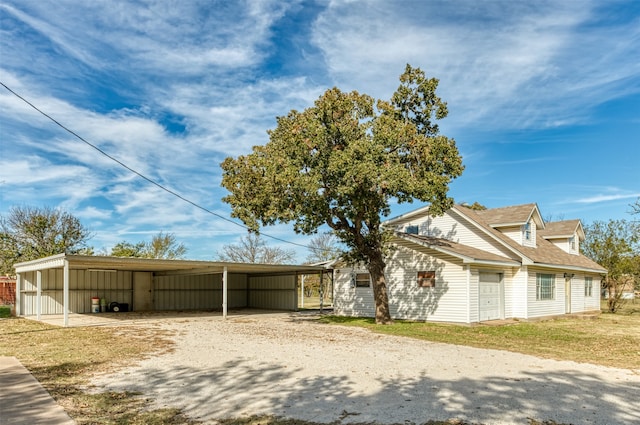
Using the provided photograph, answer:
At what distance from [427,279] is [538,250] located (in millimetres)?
7597

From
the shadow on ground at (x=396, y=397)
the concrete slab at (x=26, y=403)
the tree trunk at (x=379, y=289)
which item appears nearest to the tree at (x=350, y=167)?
the tree trunk at (x=379, y=289)

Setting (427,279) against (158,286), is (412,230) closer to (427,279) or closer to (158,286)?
(427,279)

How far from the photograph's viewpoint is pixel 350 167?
46.3ft

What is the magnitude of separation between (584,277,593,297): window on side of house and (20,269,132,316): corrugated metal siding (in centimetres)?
2601

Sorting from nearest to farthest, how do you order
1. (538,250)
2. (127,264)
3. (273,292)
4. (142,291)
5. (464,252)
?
(464,252)
(127,264)
(538,250)
(142,291)
(273,292)

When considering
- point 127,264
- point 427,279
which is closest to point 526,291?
point 427,279

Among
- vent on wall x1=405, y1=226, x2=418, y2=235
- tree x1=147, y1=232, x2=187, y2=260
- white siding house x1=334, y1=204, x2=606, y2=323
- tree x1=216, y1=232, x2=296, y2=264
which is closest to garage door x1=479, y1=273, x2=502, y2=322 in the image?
white siding house x1=334, y1=204, x2=606, y2=323

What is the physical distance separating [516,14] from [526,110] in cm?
729

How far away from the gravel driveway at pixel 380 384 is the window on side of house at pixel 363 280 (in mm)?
9119

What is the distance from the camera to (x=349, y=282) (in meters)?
21.9

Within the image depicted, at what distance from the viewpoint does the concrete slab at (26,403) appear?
538 cm

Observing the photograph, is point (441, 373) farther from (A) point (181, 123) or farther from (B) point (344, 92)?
(A) point (181, 123)

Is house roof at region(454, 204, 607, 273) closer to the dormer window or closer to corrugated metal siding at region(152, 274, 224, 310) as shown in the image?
the dormer window

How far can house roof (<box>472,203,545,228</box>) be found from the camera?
21875 millimetres
